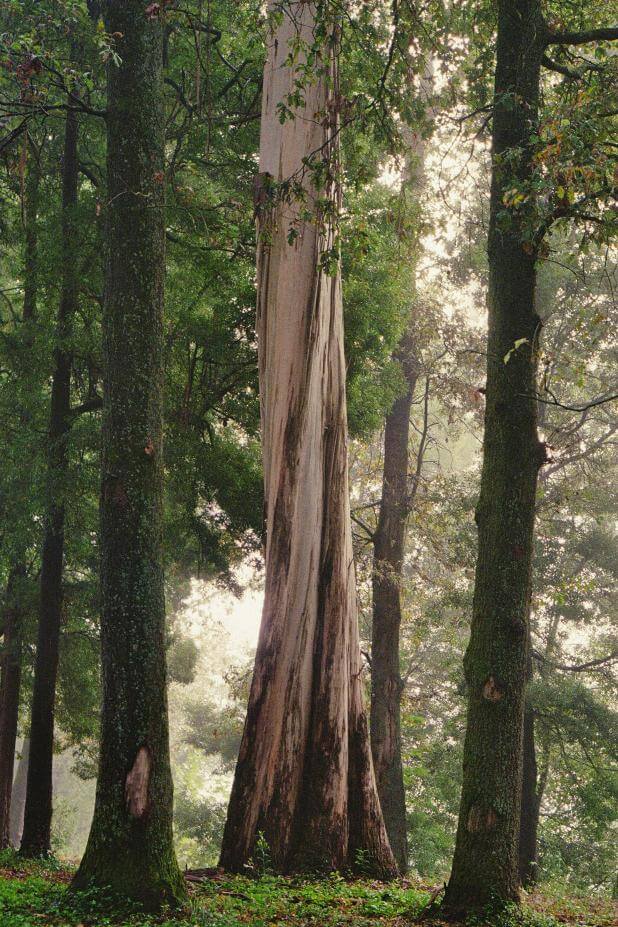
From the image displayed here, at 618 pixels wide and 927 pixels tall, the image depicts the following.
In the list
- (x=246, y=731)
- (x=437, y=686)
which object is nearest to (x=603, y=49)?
(x=246, y=731)

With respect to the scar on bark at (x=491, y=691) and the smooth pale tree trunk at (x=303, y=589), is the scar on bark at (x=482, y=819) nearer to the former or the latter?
the scar on bark at (x=491, y=691)

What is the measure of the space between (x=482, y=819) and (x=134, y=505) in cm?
327

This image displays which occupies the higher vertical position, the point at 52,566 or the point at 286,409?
the point at 286,409

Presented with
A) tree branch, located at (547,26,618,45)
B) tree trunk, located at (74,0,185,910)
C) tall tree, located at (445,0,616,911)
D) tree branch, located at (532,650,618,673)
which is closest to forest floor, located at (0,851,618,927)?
tree trunk, located at (74,0,185,910)

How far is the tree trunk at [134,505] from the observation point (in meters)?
5.59

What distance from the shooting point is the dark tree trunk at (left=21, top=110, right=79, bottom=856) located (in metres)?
11.8

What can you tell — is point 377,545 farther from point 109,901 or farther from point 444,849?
point 109,901

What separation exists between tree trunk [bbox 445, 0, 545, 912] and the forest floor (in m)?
0.44

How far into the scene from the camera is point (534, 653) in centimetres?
1791

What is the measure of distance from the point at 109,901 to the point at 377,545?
10912mm

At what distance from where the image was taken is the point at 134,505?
6.07m

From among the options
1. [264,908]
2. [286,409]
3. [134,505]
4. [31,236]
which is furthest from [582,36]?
[31,236]

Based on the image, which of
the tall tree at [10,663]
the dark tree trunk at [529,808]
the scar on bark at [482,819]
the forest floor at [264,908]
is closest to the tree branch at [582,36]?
the scar on bark at [482,819]

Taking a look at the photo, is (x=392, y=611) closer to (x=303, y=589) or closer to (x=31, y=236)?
(x=303, y=589)
